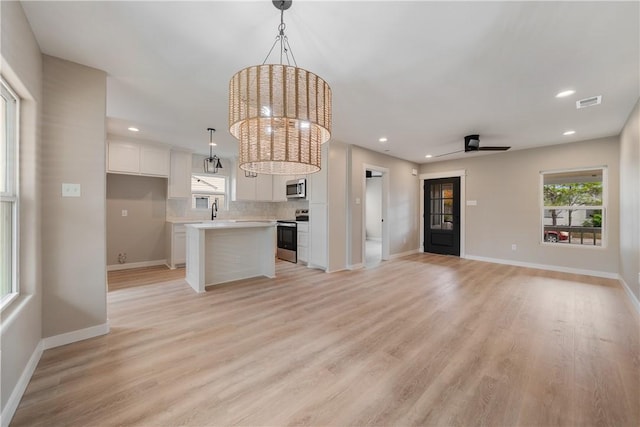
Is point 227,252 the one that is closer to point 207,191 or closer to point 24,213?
point 24,213

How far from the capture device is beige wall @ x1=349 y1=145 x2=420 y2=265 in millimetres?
5055

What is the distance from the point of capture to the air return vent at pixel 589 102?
282cm

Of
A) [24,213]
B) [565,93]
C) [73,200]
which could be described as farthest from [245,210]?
[565,93]

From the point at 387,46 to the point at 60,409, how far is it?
319 centimetres

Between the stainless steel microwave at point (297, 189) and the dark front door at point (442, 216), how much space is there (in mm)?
3377

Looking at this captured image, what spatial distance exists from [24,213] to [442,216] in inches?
276

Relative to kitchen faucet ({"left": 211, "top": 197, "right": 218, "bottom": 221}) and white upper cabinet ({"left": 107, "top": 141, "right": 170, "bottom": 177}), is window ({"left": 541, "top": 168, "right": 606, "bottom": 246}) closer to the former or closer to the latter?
kitchen faucet ({"left": 211, "top": 197, "right": 218, "bottom": 221})

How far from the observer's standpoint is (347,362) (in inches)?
76.5

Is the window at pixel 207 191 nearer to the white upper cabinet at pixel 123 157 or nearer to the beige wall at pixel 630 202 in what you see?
the white upper cabinet at pixel 123 157

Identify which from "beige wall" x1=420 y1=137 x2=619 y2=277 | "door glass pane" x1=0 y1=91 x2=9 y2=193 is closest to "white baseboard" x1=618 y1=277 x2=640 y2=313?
"beige wall" x1=420 y1=137 x2=619 y2=277

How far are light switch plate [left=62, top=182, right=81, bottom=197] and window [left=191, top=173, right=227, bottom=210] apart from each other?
3659 mm

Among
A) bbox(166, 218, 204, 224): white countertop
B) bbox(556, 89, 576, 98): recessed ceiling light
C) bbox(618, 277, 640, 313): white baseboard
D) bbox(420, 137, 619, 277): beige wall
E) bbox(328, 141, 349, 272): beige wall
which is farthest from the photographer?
bbox(166, 218, 204, 224): white countertop

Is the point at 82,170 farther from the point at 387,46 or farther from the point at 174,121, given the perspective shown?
the point at 387,46

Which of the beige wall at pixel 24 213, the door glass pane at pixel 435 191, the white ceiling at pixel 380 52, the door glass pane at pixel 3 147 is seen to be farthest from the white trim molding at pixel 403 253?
the door glass pane at pixel 3 147
